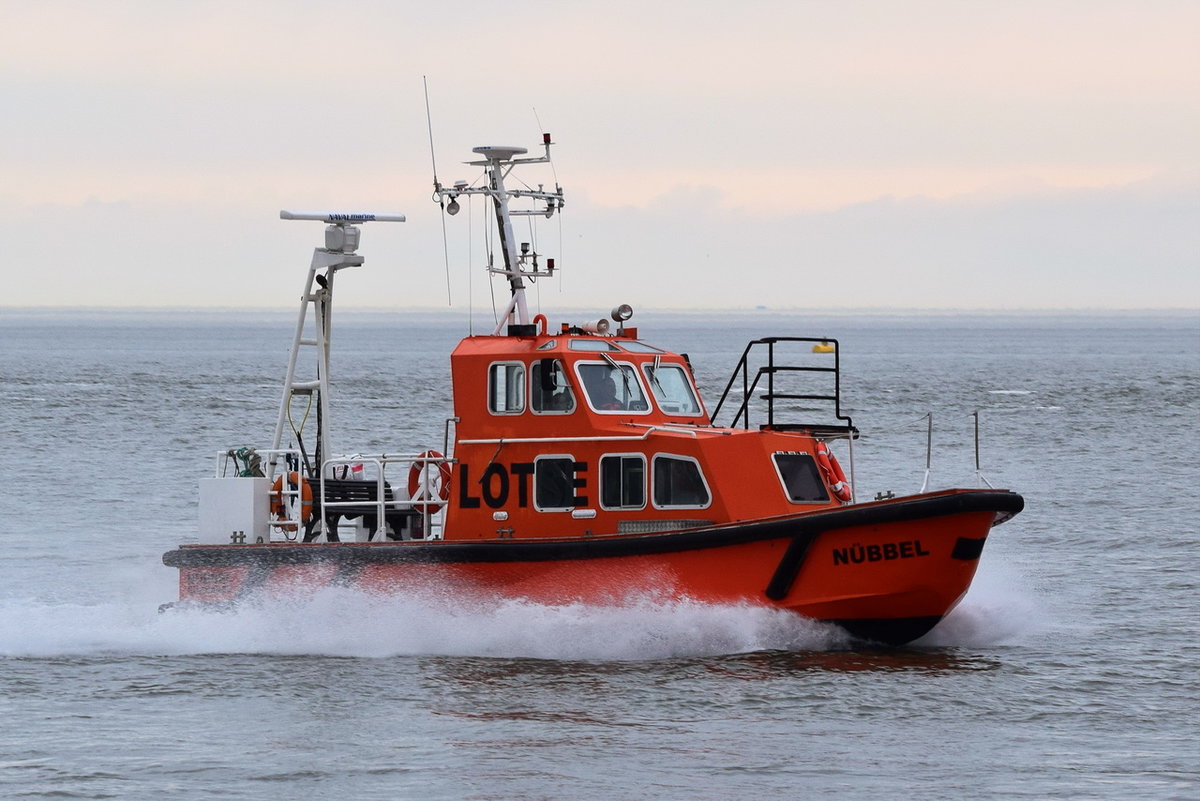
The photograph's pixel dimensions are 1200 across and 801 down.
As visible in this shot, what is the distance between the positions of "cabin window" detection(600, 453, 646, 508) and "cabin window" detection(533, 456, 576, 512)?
1.01ft

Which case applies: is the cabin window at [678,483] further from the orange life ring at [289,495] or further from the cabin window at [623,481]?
the orange life ring at [289,495]

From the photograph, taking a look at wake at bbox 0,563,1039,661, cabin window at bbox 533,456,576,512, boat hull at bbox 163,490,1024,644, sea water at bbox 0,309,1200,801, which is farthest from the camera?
cabin window at bbox 533,456,576,512

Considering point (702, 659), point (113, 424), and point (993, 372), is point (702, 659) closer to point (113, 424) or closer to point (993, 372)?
point (113, 424)

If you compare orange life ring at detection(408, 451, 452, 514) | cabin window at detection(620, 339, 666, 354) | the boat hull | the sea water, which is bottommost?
the sea water

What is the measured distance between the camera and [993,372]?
A: 272 ft

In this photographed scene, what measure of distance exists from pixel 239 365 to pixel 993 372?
39025mm

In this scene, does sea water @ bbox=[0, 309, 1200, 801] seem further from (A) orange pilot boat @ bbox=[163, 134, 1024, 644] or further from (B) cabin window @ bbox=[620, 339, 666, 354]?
(B) cabin window @ bbox=[620, 339, 666, 354]

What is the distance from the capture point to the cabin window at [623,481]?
13344mm

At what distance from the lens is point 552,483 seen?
1361 centimetres

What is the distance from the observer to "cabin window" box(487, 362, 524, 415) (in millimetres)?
13836

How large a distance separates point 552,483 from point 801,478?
2.02 meters

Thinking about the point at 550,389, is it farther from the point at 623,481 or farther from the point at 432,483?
the point at 432,483

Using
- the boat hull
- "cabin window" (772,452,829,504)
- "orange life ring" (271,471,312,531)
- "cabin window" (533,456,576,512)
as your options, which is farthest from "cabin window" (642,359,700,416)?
"orange life ring" (271,471,312,531)

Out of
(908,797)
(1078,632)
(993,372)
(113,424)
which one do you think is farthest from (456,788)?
(993,372)
